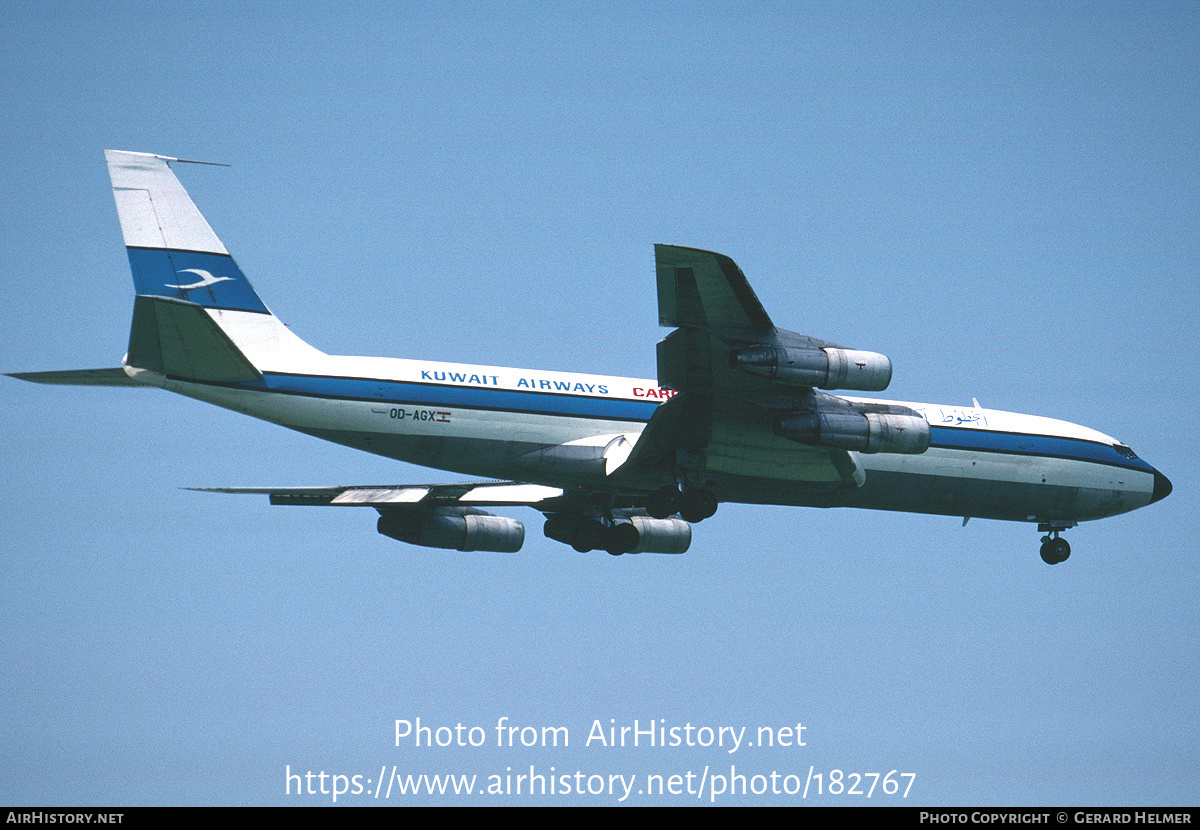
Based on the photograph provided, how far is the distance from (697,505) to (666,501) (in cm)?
67

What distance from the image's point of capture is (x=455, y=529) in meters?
35.2

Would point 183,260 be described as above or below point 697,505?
above

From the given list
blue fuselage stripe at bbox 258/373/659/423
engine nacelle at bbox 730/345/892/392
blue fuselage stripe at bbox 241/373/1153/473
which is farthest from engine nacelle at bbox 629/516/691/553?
engine nacelle at bbox 730/345/892/392

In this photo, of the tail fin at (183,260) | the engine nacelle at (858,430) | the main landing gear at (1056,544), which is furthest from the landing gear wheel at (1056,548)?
the tail fin at (183,260)

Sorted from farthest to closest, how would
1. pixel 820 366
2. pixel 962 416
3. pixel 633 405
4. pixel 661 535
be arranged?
pixel 661 535, pixel 962 416, pixel 633 405, pixel 820 366

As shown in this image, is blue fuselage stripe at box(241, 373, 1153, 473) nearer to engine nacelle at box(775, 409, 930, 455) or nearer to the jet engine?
engine nacelle at box(775, 409, 930, 455)

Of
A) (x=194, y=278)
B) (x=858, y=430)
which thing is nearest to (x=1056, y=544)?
(x=858, y=430)

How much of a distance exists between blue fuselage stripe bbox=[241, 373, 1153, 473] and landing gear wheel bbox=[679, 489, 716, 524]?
6.35 ft

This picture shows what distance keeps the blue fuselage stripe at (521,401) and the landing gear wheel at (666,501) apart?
5.39 ft

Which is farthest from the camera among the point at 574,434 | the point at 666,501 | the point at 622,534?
the point at 622,534

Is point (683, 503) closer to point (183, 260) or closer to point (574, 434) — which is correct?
point (574, 434)

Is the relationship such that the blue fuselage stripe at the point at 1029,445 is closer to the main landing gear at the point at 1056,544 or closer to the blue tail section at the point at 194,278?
the main landing gear at the point at 1056,544
